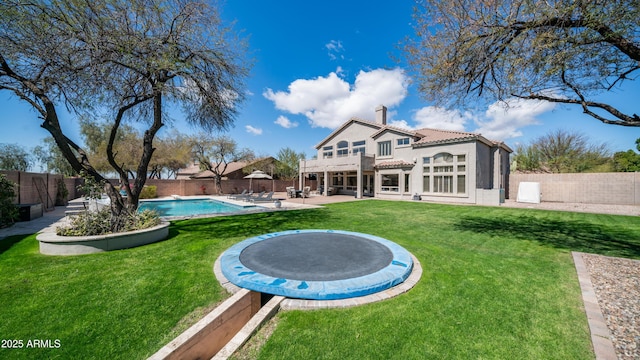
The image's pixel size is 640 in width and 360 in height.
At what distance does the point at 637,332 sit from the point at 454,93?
676 centimetres

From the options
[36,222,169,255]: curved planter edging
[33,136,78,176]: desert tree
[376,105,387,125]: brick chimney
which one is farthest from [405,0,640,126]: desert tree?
[33,136,78,176]: desert tree

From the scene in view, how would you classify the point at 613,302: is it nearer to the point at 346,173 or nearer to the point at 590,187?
the point at 590,187

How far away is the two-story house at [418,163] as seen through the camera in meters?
18.0

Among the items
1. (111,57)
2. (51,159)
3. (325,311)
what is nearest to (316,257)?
(325,311)

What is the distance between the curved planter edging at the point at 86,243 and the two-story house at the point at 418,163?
18.1m

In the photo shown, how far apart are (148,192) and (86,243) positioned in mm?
19670

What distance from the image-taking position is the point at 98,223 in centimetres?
671

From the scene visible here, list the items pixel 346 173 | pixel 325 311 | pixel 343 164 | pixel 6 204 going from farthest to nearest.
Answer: pixel 346 173 → pixel 343 164 → pixel 6 204 → pixel 325 311

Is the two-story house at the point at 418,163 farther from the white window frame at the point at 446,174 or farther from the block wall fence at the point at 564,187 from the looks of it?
the block wall fence at the point at 564,187

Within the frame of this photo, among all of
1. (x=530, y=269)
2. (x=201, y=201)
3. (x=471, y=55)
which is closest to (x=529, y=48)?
(x=471, y=55)

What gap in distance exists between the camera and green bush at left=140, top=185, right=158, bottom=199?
22.3m

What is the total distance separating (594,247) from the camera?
276 inches

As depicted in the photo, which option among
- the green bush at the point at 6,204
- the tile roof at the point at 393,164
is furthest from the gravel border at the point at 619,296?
the green bush at the point at 6,204

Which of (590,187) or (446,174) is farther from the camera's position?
(446,174)
